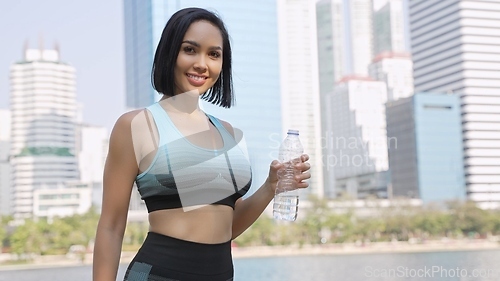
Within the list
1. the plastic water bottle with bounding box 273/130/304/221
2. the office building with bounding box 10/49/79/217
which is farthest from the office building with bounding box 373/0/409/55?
the plastic water bottle with bounding box 273/130/304/221

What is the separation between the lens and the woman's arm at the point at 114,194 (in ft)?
2.03

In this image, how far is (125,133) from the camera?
0.62 meters

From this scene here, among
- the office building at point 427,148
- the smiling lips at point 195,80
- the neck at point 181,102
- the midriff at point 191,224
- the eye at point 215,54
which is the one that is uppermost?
the office building at point 427,148

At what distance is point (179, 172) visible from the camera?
0.63 meters

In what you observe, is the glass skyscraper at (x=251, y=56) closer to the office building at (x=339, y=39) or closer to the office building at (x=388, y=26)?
the office building at (x=339, y=39)

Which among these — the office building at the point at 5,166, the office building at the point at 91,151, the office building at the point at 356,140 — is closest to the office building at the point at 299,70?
the office building at the point at 356,140

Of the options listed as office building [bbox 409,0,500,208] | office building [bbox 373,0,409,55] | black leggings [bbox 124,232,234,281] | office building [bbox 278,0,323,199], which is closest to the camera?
black leggings [bbox 124,232,234,281]

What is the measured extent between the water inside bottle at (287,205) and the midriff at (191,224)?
7.1 inches

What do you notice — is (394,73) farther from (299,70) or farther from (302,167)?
(302,167)

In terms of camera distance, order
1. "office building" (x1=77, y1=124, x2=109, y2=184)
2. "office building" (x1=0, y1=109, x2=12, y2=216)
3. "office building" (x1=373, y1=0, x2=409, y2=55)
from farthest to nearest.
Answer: "office building" (x1=373, y1=0, x2=409, y2=55)
"office building" (x1=0, y1=109, x2=12, y2=216)
"office building" (x1=77, y1=124, x2=109, y2=184)

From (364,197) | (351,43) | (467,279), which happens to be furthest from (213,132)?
(351,43)

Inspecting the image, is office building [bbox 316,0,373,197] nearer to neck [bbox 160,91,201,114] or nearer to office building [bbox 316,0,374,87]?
office building [bbox 316,0,374,87]

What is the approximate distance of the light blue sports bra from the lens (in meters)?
0.62

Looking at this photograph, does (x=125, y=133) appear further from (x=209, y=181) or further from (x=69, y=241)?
(x=69, y=241)
